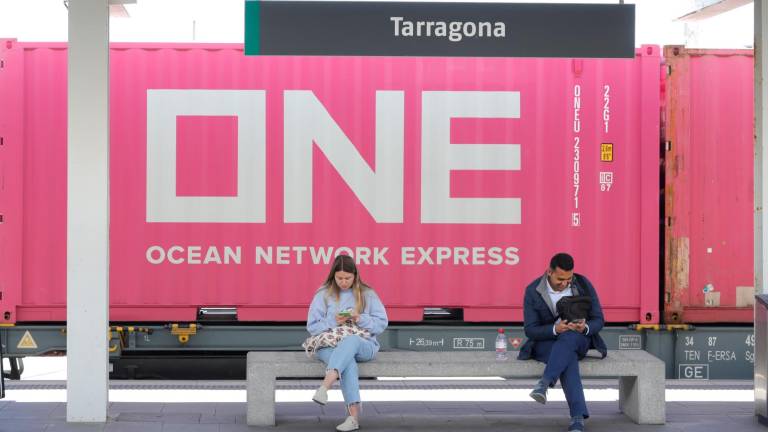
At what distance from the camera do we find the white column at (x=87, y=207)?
20.8 ft

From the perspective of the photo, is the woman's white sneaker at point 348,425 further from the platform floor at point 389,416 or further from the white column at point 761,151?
the white column at point 761,151

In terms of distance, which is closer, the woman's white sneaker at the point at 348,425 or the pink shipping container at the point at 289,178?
the woman's white sneaker at the point at 348,425

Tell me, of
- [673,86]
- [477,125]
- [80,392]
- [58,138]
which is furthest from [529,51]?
[58,138]

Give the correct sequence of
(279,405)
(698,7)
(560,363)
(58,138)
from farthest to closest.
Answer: (58,138), (698,7), (279,405), (560,363)

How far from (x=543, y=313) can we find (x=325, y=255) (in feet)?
8.70

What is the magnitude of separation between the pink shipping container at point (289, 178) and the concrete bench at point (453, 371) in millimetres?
2024

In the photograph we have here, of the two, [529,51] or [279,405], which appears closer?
[529,51]

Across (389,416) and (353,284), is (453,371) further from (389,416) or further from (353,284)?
(353,284)

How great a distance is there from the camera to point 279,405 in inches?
291

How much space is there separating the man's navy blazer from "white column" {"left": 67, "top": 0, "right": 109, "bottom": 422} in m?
2.81

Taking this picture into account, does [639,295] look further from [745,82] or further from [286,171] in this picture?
[286,171]

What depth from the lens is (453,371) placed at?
6.48 meters

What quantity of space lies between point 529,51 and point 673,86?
2.72m

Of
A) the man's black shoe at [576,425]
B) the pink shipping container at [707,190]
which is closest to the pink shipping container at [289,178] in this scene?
the pink shipping container at [707,190]
